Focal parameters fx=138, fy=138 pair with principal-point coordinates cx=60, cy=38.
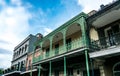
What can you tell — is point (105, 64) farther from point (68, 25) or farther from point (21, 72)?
point (21, 72)

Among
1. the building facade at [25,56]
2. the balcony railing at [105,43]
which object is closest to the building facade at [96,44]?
the balcony railing at [105,43]

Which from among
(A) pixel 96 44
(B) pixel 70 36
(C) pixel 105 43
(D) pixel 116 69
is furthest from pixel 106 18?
(B) pixel 70 36

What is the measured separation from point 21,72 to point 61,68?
10154 mm

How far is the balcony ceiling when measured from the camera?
11.5 metres

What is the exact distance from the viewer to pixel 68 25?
47.3 ft

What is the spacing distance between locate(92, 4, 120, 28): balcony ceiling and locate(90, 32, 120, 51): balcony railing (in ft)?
5.24

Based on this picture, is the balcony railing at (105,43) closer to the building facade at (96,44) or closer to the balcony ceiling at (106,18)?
the building facade at (96,44)

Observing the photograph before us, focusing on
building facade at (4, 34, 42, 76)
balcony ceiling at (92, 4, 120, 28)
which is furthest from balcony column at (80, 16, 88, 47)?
building facade at (4, 34, 42, 76)

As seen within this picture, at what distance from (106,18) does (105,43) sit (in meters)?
2.25

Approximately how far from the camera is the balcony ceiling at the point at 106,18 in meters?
11.5

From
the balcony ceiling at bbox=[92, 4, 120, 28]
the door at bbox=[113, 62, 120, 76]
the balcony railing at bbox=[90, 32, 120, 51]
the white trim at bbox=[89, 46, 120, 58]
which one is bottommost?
the door at bbox=[113, 62, 120, 76]

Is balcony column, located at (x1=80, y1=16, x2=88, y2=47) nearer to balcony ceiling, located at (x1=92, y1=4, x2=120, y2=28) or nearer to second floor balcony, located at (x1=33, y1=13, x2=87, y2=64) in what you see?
second floor balcony, located at (x1=33, y1=13, x2=87, y2=64)

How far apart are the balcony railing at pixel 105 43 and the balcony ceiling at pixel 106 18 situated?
1596 millimetres

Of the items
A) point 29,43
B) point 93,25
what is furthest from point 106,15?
point 29,43
